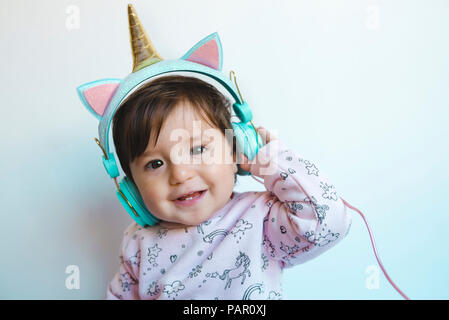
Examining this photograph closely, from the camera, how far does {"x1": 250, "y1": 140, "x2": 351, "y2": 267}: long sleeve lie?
779mm

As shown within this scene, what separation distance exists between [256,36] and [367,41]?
1.03 ft

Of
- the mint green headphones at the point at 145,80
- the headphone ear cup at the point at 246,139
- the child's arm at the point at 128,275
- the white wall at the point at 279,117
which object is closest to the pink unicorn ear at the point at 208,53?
the mint green headphones at the point at 145,80

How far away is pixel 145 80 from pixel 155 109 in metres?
0.06

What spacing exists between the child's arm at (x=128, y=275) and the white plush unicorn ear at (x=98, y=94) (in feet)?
1.13

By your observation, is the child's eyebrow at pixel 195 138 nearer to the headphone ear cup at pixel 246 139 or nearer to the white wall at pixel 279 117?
the headphone ear cup at pixel 246 139

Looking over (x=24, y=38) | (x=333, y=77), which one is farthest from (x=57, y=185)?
(x=333, y=77)

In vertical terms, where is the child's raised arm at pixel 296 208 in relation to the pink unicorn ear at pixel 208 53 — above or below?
below

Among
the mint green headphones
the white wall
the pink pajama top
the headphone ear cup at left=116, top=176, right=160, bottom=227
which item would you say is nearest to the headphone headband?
the mint green headphones

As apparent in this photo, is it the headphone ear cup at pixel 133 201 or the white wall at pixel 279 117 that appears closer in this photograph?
the headphone ear cup at pixel 133 201

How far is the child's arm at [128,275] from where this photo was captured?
3.16 feet

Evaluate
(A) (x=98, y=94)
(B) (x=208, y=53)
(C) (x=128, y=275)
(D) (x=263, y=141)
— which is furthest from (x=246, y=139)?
(C) (x=128, y=275)

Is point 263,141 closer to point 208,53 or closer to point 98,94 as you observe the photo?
point 208,53

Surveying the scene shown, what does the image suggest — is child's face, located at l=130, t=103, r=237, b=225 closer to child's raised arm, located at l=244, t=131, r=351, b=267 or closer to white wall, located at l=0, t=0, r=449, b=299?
child's raised arm, located at l=244, t=131, r=351, b=267
